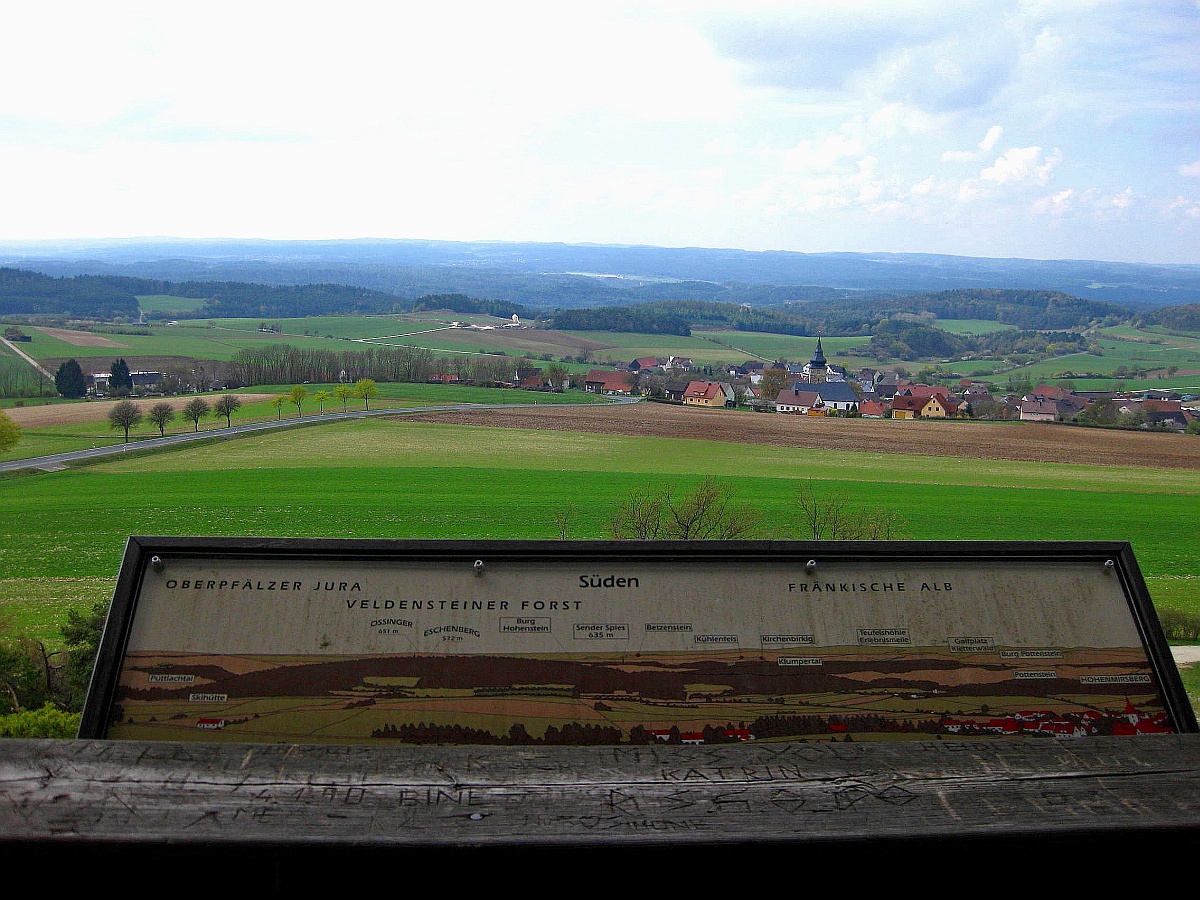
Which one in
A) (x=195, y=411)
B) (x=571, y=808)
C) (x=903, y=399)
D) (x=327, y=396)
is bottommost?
(x=903, y=399)

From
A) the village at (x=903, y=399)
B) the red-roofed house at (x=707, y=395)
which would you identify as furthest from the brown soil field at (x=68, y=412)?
the village at (x=903, y=399)

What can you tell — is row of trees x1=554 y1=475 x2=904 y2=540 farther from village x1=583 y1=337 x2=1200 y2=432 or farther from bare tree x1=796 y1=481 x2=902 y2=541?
village x1=583 y1=337 x2=1200 y2=432

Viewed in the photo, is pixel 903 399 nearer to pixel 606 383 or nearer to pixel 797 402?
pixel 797 402

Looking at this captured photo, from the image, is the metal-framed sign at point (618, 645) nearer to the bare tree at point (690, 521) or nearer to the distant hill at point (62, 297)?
the bare tree at point (690, 521)

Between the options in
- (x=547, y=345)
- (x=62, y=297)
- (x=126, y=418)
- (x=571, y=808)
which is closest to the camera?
(x=571, y=808)

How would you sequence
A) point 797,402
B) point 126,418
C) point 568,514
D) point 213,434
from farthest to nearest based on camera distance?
point 797,402
point 213,434
point 126,418
point 568,514

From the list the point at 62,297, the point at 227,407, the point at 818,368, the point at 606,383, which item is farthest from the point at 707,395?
the point at 62,297

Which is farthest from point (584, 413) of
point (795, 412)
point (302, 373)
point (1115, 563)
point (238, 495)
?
point (1115, 563)
